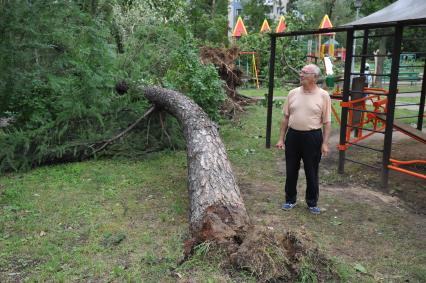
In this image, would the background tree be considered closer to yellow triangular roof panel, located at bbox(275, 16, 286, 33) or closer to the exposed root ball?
yellow triangular roof panel, located at bbox(275, 16, 286, 33)

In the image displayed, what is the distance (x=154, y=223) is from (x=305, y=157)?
1762mm

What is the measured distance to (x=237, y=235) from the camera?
3.42 meters

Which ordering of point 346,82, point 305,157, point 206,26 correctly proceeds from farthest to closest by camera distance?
point 206,26 → point 346,82 → point 305,157

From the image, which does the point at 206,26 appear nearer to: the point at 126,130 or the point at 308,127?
the point at 126,130

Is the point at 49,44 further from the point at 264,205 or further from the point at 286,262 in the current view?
the point at 286,262

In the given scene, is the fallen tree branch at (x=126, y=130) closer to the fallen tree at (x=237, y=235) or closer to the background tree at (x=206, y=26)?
the fallen tree at (x=237, y=235)

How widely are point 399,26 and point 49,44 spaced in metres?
4.70

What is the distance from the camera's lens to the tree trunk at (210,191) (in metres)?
3.47

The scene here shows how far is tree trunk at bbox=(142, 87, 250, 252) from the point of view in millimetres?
3471

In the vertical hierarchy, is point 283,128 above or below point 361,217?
above

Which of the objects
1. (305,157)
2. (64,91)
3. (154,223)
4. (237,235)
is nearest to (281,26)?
(64,91)

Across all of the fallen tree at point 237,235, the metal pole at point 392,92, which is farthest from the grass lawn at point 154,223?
the metal pole at point 392,92

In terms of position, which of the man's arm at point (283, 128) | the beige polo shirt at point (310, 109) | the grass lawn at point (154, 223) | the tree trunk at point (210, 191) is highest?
the beige polo shirt at point (310, 109)

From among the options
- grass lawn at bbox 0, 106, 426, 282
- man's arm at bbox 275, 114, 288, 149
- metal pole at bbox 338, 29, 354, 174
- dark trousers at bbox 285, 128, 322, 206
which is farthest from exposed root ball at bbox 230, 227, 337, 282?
metal pole at bbox 338, 29, 354, 174
